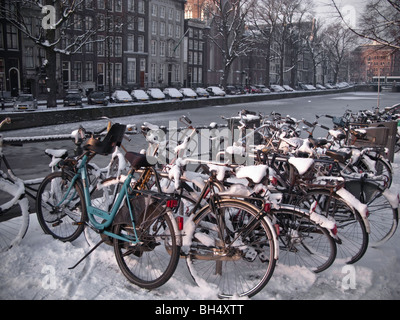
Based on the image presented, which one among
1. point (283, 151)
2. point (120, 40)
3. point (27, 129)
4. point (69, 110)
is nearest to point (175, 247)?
point (283, 151)

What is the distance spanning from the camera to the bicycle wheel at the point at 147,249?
3.05 metres

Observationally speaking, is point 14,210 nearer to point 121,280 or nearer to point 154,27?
point 121,280

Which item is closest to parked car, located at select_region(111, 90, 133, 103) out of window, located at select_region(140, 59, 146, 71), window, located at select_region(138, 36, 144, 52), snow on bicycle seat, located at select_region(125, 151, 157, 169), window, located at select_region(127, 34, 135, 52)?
window, located at select_region(127, 34, 135, 52)

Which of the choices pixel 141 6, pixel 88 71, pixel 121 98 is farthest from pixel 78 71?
pixel 121 98

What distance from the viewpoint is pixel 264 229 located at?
3008 mm

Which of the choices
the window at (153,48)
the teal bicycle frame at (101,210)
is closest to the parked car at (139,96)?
the window at (153,48)

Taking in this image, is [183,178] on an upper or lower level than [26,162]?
upper

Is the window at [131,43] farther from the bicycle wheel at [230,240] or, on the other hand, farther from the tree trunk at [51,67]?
the bicycle wheel at [230,240]

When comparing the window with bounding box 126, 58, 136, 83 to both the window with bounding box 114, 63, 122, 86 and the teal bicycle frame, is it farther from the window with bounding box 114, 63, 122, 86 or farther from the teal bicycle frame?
the teal bicycle frame

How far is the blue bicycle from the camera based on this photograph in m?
3.12

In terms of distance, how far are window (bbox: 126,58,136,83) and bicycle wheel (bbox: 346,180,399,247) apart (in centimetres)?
5069

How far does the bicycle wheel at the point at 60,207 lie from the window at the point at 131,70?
1978 inches
